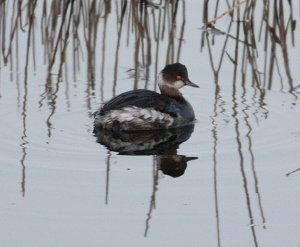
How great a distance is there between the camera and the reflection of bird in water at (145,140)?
666 cm

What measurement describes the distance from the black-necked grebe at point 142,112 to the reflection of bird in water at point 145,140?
0.17ft

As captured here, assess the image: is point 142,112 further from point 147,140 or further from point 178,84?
point 178,84

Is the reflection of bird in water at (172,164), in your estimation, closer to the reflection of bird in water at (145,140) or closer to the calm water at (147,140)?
the calm water at (147,140)

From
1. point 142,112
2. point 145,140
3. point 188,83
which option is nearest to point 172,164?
point 145,140

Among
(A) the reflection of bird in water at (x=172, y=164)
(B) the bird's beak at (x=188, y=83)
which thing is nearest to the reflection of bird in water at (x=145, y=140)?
(A) the reflection of bird in water at (x=172, y=164)

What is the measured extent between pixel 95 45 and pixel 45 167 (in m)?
2.83

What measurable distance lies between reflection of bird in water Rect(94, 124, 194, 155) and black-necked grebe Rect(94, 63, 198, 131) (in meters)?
0.05

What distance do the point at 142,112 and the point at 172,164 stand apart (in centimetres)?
103

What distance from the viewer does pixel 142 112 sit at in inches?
286

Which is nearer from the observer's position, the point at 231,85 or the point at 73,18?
the point at 231,85

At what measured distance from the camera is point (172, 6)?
8.68m

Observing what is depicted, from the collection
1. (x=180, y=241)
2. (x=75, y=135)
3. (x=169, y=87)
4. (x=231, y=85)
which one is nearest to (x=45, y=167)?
(x=75, y=135)

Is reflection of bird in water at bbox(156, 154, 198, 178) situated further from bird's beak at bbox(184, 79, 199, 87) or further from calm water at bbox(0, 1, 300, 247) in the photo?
bird's beak at bbox(184, 79, 199, 87)

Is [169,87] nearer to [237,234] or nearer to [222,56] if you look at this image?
[222,56]
